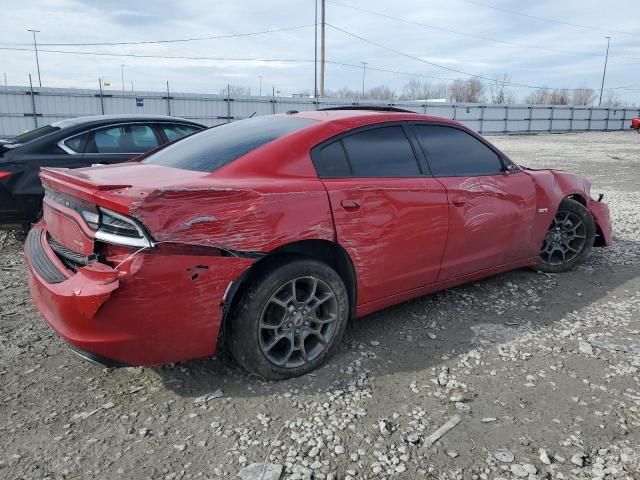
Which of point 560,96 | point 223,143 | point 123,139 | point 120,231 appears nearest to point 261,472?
point 120,231

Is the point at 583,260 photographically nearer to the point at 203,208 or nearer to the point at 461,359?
the point at 461,359

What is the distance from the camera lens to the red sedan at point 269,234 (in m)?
2.33

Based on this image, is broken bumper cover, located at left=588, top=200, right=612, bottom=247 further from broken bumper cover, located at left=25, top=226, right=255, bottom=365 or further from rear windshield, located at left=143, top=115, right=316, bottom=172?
broken bumper cover, located at left=25, top=226, right=255, bottom=365

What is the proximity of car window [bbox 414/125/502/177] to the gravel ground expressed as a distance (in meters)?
1.10

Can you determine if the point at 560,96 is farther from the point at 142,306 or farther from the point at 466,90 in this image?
the point at 142,306

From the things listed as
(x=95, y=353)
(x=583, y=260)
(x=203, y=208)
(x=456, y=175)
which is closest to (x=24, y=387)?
(x=95, y=353)

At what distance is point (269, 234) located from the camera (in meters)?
2.61

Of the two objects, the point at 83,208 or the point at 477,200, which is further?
the point at 477,200

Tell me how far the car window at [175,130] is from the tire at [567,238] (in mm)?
4336

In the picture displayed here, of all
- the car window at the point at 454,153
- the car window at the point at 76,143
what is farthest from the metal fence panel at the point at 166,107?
the car window at the point at 454,153

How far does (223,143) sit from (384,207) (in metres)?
1.12

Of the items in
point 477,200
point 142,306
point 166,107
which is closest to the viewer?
point 142,306

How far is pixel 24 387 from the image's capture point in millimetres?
2775

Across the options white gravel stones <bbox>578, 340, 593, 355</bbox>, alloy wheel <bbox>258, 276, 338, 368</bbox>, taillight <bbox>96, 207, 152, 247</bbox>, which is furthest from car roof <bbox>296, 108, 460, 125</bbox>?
white gravel stones <bbox>578, 340, 593, 355</bbox>
